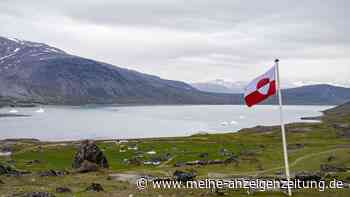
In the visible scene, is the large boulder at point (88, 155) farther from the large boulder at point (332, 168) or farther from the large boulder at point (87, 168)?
the large boulder at point (332, 168)

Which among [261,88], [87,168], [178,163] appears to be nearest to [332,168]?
[178,163]

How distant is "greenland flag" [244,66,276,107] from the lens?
25.3 m

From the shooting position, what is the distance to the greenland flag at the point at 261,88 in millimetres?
25292

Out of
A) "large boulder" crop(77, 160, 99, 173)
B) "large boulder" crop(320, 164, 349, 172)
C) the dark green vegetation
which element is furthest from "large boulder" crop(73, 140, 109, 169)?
"large boulder" crop(320, 164, 349, 172)

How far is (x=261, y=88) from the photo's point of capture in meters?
25.7

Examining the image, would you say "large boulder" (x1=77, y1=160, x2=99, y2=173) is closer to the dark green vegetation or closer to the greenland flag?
the dark green vegetation

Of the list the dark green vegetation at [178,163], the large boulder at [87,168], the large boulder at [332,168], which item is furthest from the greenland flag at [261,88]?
the large boulder at [87,168]

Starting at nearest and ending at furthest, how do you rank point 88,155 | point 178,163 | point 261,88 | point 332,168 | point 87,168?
point 261,88 < point 87,168 < point 332,168 < point 88,155 < point 178,163

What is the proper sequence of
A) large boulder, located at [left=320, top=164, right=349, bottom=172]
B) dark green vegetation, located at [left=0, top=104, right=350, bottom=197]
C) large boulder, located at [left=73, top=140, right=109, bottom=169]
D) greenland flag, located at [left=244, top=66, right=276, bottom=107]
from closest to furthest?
greenland flag, located at [left=244, top=66, right=276, bottom=107] → dark green vegetation, located at [left=0, top=104, right=350, bottom=197] → large boulder, located at [left=320, top=164, right=349, bottom=172] → large boulder, located at [left=73, top=140, right=109, bottom=169]

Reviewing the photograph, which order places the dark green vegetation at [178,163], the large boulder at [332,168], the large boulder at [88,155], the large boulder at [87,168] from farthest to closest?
1. the large boulder at [88,155]
2. the large boulder at [332,168]
3. the large boulder at [87,168]
4. the dark green vegetation at [178,163]

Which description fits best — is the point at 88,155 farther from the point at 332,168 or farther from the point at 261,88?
the point at 261,88

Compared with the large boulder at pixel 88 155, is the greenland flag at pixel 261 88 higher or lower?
higher

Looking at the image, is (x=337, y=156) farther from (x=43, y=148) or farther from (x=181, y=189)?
(x=43, y=148)

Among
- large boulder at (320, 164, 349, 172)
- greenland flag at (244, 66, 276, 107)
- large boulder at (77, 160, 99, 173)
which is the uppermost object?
greenland flag at (244, 66, 276, 107)
